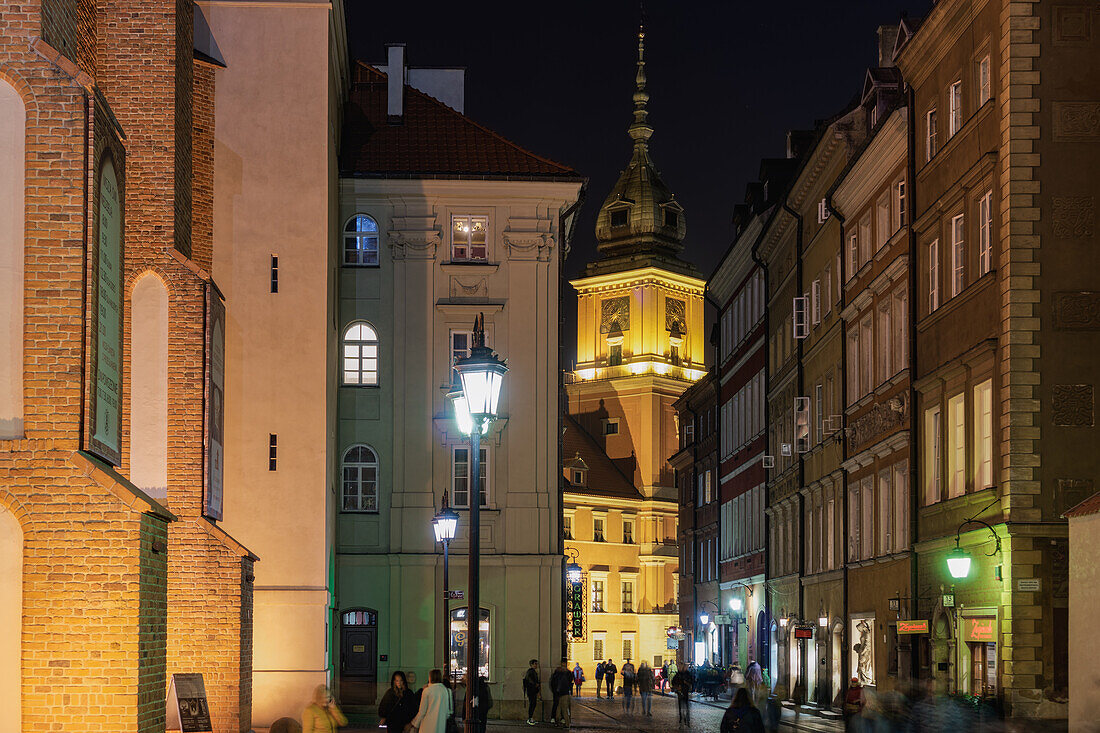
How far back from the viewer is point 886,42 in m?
43.5

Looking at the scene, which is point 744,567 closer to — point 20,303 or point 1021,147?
point 1021,147

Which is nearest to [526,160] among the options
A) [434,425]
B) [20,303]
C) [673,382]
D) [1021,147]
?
[434,425]

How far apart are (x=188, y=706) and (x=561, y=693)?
15.8 metres

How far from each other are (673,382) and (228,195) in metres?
77.1

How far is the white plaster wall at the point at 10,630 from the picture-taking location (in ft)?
48.4

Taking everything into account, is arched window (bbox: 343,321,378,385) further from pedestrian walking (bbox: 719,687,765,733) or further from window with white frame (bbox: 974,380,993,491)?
pedestrian walking (bbox: 719,687,765,733)

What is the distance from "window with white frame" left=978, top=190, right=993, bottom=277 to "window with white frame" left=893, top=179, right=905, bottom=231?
5764 millimetres

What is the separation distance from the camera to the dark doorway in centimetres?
4025

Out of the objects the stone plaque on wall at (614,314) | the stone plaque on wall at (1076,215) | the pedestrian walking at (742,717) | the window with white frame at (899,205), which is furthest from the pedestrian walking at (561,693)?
the stone plaque on wall at (614,314)

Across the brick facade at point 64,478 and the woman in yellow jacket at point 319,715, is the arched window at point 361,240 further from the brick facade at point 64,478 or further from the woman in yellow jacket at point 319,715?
the brick facade at point 64,478

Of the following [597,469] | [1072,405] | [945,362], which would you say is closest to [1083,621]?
[1072,405]

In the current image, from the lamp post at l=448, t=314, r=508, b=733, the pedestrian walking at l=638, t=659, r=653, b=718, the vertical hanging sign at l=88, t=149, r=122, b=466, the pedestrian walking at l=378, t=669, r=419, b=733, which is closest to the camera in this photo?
the vertical hanging sign at l=88, t=149, r=122, b=466

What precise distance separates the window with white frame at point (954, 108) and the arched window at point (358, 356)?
17655mm

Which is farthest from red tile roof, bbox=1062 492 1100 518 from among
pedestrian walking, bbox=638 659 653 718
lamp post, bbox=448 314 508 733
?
pedestrian walking, bbox=638 659 653 718
